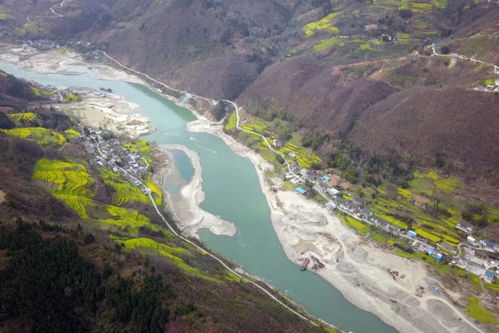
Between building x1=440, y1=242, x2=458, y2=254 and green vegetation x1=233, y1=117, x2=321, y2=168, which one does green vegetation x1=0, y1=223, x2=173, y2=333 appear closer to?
building x1=440, y1=242, x2=458, y2=254

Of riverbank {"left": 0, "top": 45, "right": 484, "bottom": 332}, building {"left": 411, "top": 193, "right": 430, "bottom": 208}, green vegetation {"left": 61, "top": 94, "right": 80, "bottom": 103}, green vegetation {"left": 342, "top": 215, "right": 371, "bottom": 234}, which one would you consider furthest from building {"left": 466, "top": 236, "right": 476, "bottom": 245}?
green vegetation {"left": 61, "top": 94, "right": 80, "bottom": 103}

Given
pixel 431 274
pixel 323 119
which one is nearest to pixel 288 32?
pixel 323 119

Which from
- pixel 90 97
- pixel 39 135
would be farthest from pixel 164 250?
pixel 90 97

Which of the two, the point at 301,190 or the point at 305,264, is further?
the point at 301,190

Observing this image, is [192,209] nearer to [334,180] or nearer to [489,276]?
[334,180]

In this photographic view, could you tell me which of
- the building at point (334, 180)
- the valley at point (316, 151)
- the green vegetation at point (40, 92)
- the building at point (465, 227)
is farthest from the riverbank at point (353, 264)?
the green vegetation at point (40, 92)

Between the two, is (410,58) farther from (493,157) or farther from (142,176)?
(142,176)
